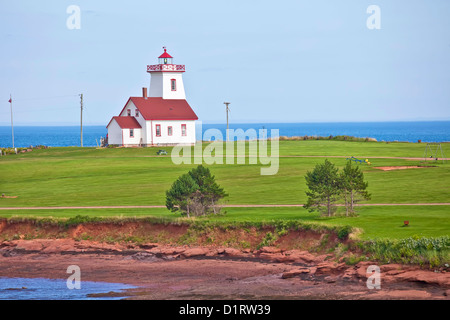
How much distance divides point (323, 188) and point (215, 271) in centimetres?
900

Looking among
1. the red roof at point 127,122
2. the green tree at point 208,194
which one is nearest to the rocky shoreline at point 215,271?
the green tree at point 208,194

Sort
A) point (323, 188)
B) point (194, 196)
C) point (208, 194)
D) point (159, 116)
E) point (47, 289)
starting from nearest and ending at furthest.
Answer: point (47, 289), point (323, 188), point (194, 196), point (208, 194), point (159, 116)

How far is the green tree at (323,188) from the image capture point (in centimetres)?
3616

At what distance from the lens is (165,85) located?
90.6m

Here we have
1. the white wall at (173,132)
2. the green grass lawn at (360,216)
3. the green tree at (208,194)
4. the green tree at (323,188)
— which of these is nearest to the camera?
the green grass lawn at (360,216)

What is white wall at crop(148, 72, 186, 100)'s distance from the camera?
90.1 metres

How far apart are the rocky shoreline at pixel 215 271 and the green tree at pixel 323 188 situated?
525 centimetres

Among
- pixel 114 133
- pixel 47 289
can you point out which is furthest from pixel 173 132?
pixel 47 289

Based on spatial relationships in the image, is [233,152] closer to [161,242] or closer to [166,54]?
[166,54]

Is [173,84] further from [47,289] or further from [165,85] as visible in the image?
[47,289]

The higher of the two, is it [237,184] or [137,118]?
[137,118]

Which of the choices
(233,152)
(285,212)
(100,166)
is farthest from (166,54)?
(285,212)

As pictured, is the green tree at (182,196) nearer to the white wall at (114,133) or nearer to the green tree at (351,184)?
the green tree at (351,184)
